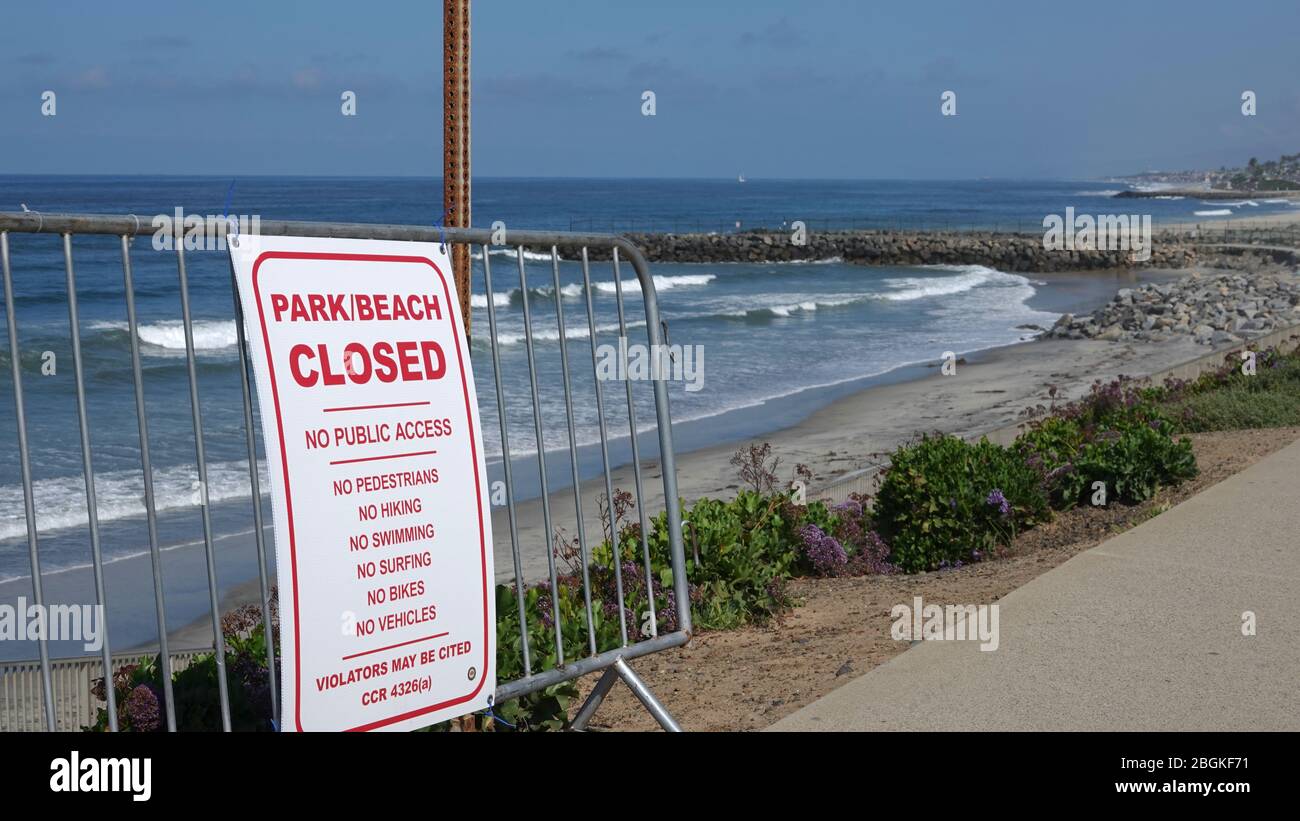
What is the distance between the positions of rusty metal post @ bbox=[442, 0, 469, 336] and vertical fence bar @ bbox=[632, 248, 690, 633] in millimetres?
657

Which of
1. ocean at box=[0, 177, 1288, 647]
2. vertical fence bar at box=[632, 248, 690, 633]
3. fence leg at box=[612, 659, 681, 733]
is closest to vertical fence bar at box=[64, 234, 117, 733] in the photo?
ocean at box=[0, 177, 1288, 647]

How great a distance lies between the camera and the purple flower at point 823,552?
7.53 m

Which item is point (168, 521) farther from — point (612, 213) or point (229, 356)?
point (612, 213)

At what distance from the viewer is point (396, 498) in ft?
11.0

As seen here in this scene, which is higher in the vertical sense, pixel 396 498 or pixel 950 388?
pixel 396 498

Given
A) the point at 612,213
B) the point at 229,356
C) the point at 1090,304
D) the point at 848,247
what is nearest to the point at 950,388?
the point at 229,356

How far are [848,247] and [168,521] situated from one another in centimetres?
5834

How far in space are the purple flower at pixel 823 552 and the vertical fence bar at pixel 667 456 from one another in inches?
117

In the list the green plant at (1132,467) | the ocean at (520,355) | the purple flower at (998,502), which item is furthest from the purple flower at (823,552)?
the ocean at (520,355)

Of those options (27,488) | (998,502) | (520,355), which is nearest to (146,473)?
(27,488)

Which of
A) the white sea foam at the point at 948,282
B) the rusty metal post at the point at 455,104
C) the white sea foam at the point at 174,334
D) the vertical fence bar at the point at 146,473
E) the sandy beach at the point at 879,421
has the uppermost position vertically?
the rusty metal post at the point at 455,104

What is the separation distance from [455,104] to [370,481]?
1491 mm

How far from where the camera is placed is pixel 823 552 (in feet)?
24.7

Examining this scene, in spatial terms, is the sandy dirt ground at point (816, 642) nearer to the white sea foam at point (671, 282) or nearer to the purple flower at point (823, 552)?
the purple flower at point (823, 552)
